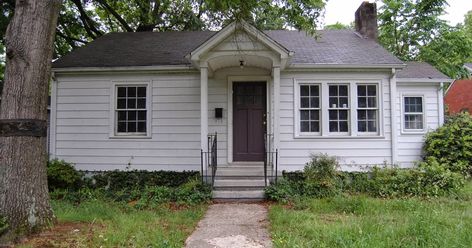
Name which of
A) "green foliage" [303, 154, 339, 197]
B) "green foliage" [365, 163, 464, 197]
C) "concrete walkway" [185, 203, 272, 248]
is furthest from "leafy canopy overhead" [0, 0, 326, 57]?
"concrete walkway" [185, 203, 272, 248]

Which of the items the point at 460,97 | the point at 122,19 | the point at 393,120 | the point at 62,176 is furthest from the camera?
the point at 460,97

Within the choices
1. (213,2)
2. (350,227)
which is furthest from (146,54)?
(350,227)

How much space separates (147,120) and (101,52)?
8.70 ft

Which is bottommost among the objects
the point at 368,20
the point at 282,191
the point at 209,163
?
the point at 282,191

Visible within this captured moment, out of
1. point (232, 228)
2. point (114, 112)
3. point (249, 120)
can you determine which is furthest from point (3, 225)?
point (249, 120)

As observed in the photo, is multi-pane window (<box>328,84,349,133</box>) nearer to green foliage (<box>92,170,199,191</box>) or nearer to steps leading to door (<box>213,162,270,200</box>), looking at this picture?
steps leading to door (<box>213,162,270,200</box>)

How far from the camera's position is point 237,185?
7867 millimetres

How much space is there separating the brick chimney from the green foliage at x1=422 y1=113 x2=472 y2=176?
3.55 meters

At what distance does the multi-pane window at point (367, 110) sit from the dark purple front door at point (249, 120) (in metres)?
2.48

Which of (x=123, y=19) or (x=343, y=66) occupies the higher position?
(x=123, y=19)

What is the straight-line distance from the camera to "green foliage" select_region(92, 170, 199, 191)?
8883 millimetres

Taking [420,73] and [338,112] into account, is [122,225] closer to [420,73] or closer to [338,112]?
[338,112]

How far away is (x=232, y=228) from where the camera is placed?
5.24m

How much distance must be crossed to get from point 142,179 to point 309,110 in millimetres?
4631
